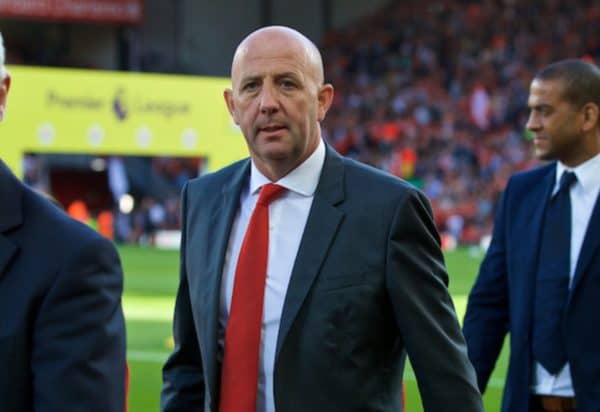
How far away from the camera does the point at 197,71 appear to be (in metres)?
45.2

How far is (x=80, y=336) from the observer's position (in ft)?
7.71

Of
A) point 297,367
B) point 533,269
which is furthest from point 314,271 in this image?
point 533,269

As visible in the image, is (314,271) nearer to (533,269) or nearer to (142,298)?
(533,269)

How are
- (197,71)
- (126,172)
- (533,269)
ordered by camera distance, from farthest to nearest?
(197,71) < (126,172) < (533,269)

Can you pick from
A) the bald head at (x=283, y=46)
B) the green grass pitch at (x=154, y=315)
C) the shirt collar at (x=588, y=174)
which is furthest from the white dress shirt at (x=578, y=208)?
the green grass pitch at (x=154, y=315)

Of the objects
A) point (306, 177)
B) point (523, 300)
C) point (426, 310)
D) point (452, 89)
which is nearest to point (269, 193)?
point (306, 177)

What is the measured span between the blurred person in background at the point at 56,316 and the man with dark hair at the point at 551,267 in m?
2.36

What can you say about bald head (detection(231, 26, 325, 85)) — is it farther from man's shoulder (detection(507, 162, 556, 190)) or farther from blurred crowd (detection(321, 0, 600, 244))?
blurred crowd (detection(321, 0, 600, 244))

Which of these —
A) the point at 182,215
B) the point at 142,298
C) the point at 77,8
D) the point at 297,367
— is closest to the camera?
the point at 297,367

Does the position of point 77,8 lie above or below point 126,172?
above

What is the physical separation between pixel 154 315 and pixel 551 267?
453 inches

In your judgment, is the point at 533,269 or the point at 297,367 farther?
the point at 533,269

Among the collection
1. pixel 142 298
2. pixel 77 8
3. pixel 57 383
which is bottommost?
pixel 142 298

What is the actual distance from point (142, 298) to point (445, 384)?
584 inches
